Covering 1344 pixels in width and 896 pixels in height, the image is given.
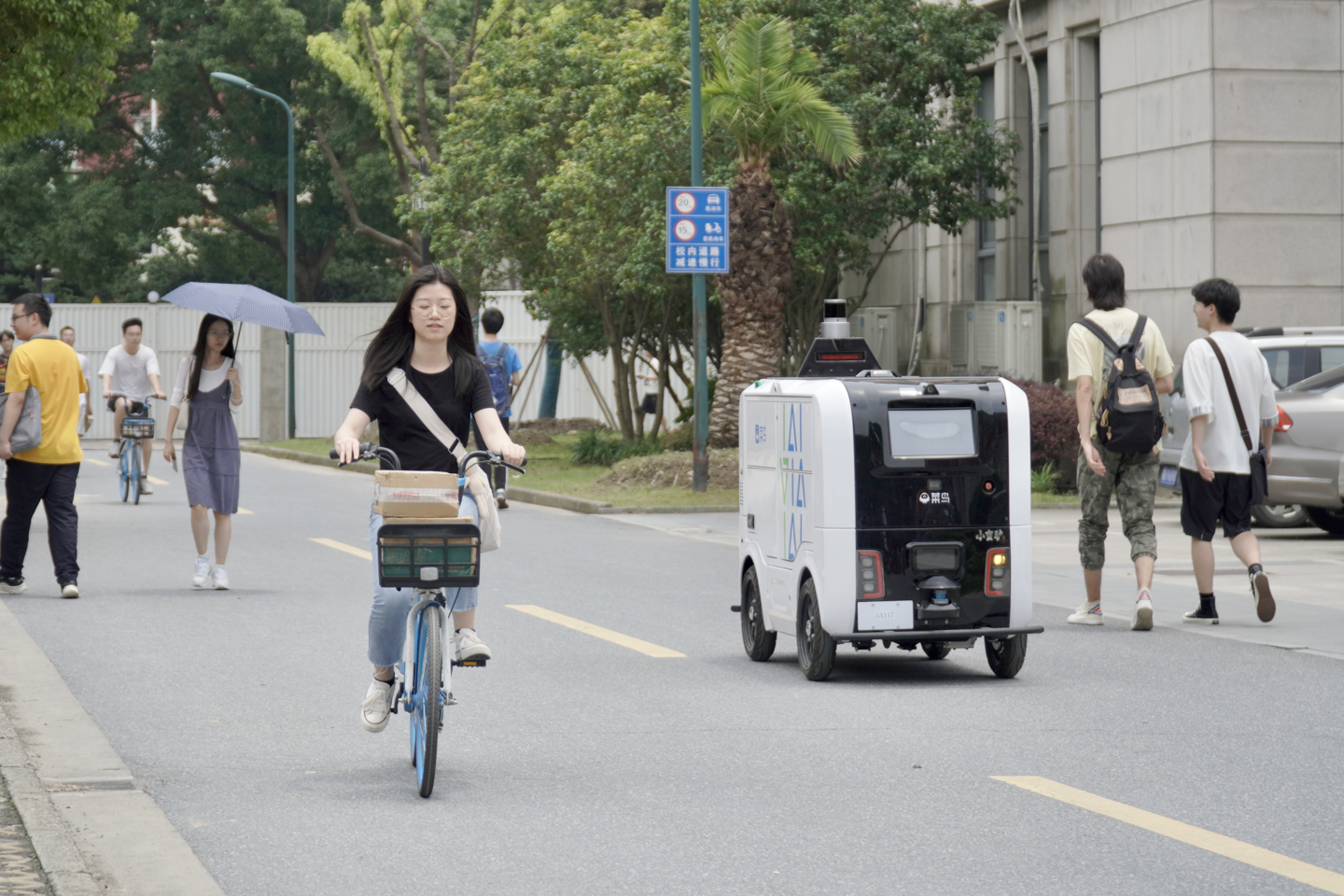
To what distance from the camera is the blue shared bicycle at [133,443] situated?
19.6m

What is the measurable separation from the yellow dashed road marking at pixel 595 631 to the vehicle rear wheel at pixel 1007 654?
159 cm

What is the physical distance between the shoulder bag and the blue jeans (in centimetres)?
4

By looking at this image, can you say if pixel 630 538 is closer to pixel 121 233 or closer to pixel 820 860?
pixel 820 860

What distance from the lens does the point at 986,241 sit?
2744cm

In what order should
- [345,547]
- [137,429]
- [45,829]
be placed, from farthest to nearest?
[137,429], [345,547], [45,829]

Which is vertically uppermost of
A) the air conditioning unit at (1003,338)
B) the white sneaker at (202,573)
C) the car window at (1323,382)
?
the air conditioning unit at (1003,338)

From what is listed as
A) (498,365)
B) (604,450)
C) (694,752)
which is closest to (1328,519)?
(498,365)

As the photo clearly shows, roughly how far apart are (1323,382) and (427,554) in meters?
11.8

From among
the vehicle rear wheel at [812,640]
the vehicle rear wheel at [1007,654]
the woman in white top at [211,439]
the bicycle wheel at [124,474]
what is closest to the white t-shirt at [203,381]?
the woman in white top at [211,439]

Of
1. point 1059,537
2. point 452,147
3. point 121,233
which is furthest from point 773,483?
point 121,233

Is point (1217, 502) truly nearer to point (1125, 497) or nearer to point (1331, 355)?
point (1125, 497)

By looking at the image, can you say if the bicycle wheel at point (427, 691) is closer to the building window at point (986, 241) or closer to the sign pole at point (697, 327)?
the sign pole at point (697, 327)

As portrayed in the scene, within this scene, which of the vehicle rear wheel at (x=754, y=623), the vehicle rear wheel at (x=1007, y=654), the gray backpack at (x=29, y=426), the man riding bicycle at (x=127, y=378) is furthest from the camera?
the man riding bicycle at (x=127, y=378)

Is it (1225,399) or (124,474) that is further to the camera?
(124,474)
